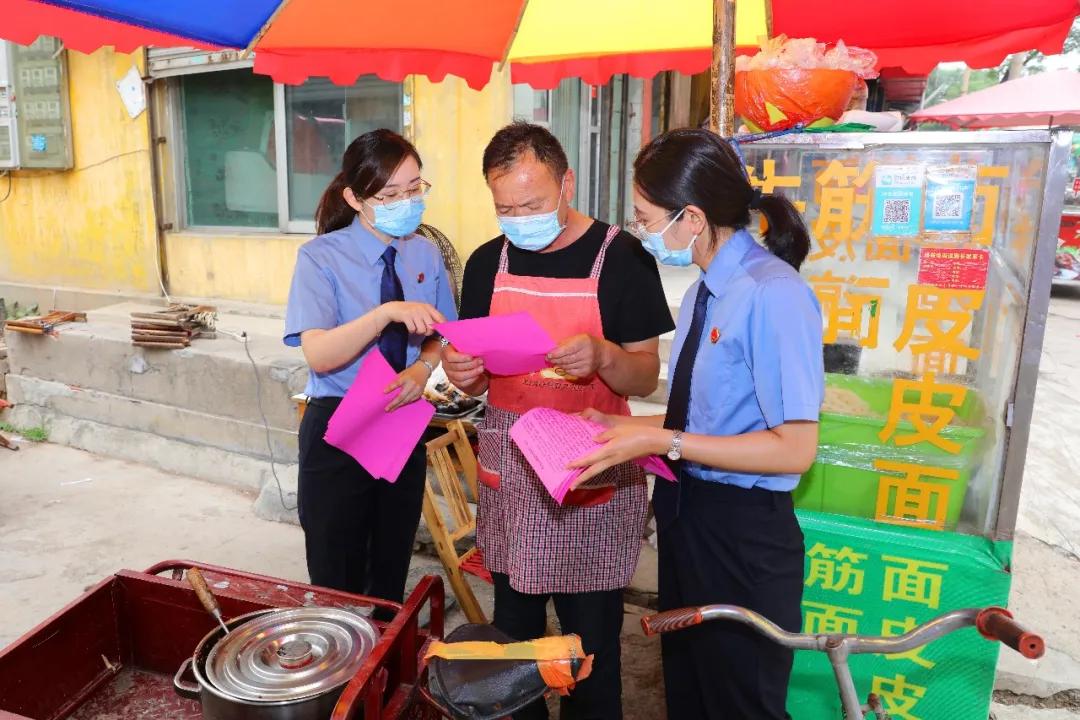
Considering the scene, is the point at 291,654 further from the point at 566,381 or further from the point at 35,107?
the point at 35,107

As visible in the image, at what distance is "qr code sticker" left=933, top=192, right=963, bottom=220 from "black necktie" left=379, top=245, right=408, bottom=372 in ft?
5.24

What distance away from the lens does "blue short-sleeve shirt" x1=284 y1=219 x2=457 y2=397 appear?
2.26 metres

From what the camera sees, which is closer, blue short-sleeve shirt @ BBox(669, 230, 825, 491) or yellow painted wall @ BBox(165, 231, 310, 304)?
blue short-sleeve shirt @ BBox(669, 230, 825, 491)

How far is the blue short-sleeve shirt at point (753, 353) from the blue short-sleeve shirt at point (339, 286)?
105cm

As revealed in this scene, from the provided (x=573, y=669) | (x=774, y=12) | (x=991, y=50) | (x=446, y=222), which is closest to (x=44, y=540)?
(x=446, y=222)

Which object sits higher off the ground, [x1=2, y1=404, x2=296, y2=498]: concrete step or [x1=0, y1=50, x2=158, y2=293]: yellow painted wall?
[x1=0, y1=50, x2=158, y2=293]: yellow painted wall

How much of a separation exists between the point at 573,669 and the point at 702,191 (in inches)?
39.3

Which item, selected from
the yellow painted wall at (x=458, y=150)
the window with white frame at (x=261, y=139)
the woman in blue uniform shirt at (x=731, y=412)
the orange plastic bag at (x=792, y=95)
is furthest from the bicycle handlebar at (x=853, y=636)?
the window with white frame at (x=261, y=139)

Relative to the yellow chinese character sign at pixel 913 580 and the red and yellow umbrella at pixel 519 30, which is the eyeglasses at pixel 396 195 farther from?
the yellow chinese character sign at pixel 913 580

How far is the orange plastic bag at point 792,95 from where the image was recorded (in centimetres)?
209

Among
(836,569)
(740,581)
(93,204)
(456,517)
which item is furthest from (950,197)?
(93,204)

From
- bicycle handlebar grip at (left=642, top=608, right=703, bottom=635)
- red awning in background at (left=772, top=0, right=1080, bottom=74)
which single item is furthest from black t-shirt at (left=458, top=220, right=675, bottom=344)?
red awning in background at (left=772, top=0, right=1080, bottom=74)

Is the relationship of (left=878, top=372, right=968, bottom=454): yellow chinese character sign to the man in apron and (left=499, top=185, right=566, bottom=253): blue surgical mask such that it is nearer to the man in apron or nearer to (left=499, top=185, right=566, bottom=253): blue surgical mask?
the man in apron

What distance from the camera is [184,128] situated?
6.80 meters
